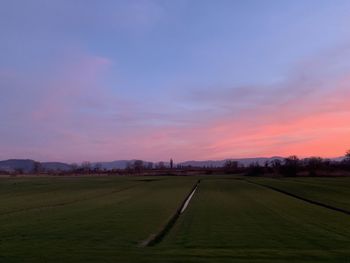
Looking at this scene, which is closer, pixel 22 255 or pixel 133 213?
pixel 22 255

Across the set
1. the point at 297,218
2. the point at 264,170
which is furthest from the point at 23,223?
the point at 264,170

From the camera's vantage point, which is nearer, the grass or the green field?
the green field

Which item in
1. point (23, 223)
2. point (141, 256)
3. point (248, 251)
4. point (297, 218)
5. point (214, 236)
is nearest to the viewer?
point (141, 256)

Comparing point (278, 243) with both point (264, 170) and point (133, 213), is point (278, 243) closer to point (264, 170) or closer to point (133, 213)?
point (133, 213)

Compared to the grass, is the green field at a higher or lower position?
lower

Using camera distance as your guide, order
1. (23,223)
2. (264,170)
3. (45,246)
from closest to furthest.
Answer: (45,246) → (23,223) → (264,170)

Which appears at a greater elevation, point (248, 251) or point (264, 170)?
point (264, 170)

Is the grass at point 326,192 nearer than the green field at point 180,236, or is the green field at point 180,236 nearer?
the green field at point 180,236

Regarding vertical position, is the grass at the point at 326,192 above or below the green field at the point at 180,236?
above

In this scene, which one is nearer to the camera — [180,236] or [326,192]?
[180,236]

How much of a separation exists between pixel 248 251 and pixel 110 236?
6541mm

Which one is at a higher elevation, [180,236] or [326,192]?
[326,192]

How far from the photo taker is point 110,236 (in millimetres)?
19734

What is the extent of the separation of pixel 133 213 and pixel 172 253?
16.0m
